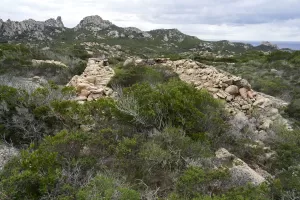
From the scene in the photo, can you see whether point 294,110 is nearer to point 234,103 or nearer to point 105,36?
point 234,103

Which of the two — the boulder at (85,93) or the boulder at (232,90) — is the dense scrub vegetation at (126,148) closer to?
the boulder at (85,93)

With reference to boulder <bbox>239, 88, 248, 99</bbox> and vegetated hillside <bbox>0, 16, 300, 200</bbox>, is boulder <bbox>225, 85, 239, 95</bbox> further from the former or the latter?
vegetated hillside <bbox>0, 16, 300, 200</bbox>

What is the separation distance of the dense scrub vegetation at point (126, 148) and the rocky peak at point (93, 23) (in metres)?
100

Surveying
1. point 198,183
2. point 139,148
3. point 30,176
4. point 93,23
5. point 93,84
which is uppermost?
point 93,23

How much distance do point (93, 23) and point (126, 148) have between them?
109 meters

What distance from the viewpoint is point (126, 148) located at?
5520 millimetres

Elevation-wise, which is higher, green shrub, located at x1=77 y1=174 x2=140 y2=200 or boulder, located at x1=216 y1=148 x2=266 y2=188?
green shrub, located at x1=77 y1=174 x2=140 y2=200

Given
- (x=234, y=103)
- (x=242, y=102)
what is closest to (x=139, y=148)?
(x=234, y=103)

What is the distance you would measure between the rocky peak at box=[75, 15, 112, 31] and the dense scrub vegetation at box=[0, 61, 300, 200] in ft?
329

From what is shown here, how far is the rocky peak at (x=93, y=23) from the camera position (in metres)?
104

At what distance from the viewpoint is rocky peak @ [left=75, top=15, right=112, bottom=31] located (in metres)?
104

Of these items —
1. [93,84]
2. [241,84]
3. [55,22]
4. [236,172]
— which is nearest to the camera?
Result: [236,172]

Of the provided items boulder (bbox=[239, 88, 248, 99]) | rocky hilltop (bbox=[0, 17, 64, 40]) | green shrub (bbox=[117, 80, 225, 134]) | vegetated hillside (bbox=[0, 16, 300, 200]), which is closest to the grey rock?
vegetated hillside (bbox=[0, 16, 300, 200])

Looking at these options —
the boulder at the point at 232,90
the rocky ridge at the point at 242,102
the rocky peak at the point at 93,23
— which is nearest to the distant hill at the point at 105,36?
the rocky peak at the point at 93,23
